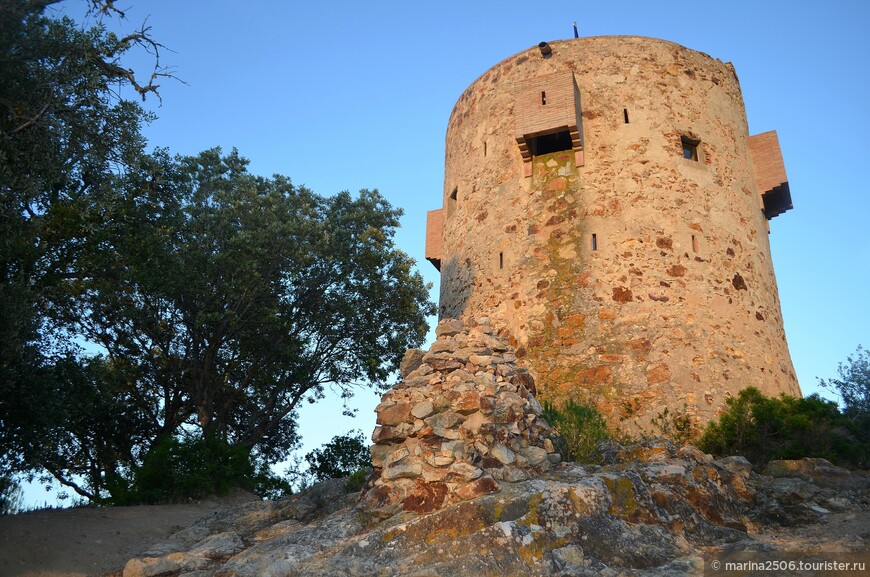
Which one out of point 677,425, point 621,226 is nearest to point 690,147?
point 621,226

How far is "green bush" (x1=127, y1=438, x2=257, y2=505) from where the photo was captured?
39.0ft

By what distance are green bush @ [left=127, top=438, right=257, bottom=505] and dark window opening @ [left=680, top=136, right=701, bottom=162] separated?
383 inches

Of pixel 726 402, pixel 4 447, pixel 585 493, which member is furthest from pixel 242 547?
pixel 726 402

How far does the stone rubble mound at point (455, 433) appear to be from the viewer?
22.9ft

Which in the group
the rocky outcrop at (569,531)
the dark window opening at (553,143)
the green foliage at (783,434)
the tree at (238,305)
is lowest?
the rocky outcrop at (569,531)

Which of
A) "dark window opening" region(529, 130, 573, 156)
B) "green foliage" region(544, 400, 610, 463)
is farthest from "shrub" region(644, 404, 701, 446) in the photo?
"dark window opening" region(529, 130, 573, 156)

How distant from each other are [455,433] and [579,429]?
2305 mm

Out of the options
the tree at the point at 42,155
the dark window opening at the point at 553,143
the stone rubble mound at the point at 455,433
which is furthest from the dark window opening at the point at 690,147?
the tree at the point at 42,155

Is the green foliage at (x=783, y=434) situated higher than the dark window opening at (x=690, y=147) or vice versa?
the dark window opening at (x=690, y=147)

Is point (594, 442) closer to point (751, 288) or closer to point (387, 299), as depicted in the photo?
point (751, 288)

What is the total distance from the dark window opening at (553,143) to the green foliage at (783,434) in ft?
18.9

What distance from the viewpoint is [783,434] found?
1067 cm

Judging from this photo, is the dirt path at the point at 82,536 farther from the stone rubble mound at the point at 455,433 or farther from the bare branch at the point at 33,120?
the bare branch at the point at 33,120

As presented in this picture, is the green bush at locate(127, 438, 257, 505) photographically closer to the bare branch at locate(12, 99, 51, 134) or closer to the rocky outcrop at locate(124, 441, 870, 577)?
the rocky outcrop at locate(124, 441, 870, 577)
